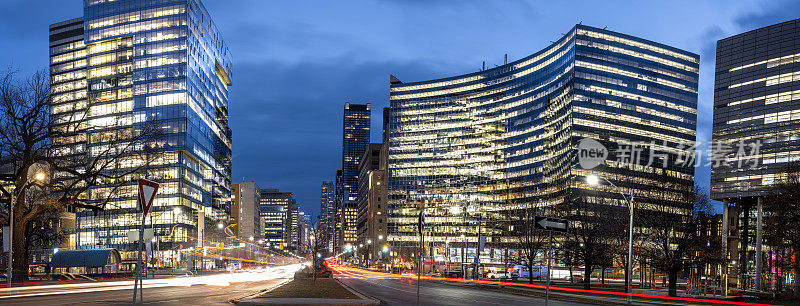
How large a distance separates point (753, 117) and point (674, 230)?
225 feet

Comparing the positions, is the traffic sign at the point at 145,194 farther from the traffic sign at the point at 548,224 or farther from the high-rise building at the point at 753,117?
the high-rise building at the point at 753,117

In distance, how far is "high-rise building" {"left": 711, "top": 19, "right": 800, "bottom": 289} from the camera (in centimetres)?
10025

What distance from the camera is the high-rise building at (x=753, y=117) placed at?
100 m

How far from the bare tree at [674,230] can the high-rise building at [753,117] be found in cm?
4962

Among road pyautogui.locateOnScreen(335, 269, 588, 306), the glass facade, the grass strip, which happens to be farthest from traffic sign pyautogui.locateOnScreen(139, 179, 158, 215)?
the glass facade

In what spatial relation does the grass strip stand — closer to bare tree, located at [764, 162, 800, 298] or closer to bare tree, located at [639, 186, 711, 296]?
bare tree, located at [639, 186, 711, 296]

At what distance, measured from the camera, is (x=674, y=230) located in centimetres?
5175

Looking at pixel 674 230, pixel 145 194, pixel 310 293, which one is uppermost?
pixel 145 194

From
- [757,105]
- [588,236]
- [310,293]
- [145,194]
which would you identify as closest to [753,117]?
[757,105]

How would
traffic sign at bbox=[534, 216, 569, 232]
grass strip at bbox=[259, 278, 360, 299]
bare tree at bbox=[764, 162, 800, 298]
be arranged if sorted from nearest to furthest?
1. traffic sign at bbox=[534, 216, 569, 232]
2. grass strip at bbox=[259, 278, 360, 299]
3. bare tree at bbox=[764, 162, 800, 298]

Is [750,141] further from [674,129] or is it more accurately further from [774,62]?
[674,129]

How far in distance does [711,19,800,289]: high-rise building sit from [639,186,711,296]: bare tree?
163 feet

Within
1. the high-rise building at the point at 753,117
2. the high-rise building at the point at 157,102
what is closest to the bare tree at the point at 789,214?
the high-rise building at the point at 753,117

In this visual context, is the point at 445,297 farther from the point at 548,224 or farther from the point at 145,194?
the point at 145,194
